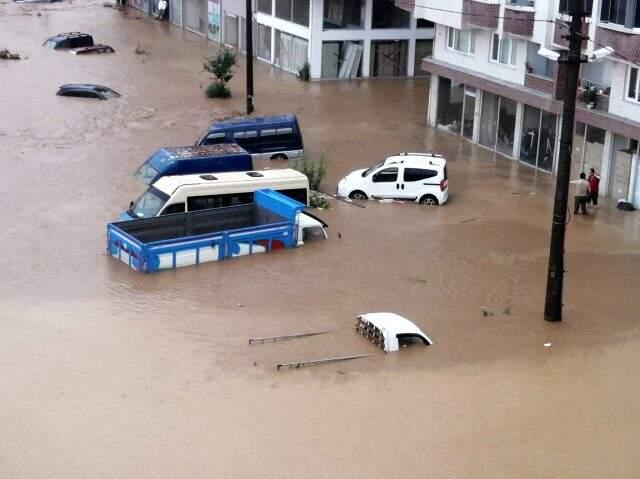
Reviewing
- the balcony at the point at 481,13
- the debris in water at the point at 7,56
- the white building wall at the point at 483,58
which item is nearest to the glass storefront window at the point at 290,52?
the white building wall at the point at 483,58

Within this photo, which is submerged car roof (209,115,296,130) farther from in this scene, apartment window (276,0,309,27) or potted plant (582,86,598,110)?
apartment window (276,0,309,27)

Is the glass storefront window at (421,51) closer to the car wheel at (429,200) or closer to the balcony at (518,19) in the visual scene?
the balcony at (518,19)

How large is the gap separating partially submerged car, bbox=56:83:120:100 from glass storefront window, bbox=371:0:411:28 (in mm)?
11231

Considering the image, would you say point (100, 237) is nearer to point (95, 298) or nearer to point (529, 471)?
point (95, 298)

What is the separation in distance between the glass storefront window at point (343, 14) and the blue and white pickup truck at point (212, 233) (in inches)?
863

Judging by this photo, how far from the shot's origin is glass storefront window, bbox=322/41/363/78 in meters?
46.2

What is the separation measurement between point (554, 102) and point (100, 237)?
1288 cm

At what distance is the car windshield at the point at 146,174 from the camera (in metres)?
28.5

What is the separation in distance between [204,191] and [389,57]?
23529mm

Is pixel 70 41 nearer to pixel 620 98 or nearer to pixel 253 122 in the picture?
pixel 253 122

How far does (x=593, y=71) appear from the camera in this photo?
95.9ft

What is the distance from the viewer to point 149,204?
25281mm

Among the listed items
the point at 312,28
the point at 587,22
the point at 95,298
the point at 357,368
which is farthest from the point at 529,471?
the point at 312,28

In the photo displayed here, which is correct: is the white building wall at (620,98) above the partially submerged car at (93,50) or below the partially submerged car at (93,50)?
above
